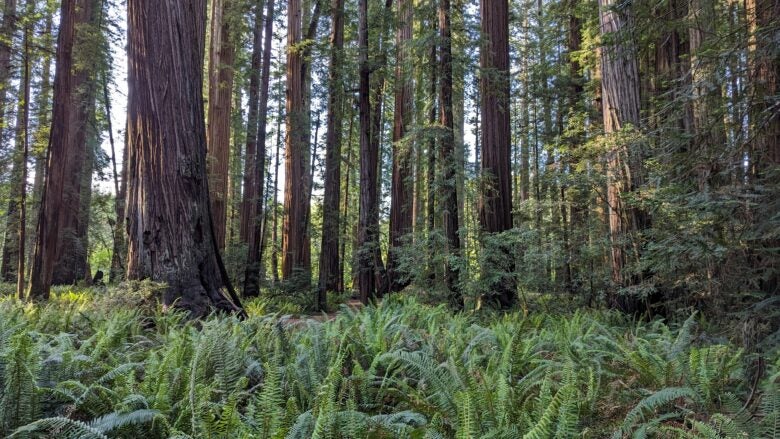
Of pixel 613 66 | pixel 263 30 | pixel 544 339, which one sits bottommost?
pixel 544 339

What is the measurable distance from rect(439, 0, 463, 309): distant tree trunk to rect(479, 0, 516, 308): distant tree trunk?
1.71 feet

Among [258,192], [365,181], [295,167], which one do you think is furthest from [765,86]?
[295,167]

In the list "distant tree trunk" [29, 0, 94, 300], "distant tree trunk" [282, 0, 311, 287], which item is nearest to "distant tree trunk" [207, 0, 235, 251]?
"distant tree trunk" [282, 0, 311, 287]

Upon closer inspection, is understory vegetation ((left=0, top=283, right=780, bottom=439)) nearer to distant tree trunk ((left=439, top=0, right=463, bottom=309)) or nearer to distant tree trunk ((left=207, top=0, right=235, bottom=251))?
distant tree trunk ((left=439, top=0, right=463, bottom=309))

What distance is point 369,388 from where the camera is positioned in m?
2.60

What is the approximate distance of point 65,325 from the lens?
13.1 ft

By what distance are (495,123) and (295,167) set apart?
Result: 21.6 feet

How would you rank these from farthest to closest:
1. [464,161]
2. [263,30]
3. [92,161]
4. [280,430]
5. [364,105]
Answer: [92,161] < [263,30] < [364,105] < [464,161] < [280,430]

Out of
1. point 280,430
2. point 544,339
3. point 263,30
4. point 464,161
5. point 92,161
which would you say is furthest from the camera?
point 92,161

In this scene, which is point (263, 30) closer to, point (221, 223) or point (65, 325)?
point (221, 223)

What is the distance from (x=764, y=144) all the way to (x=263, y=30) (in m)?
12.7

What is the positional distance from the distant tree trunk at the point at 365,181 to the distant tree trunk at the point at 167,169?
393 centimetres

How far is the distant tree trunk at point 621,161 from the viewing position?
5419 millimetres

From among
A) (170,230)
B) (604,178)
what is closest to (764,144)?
(604,178)
